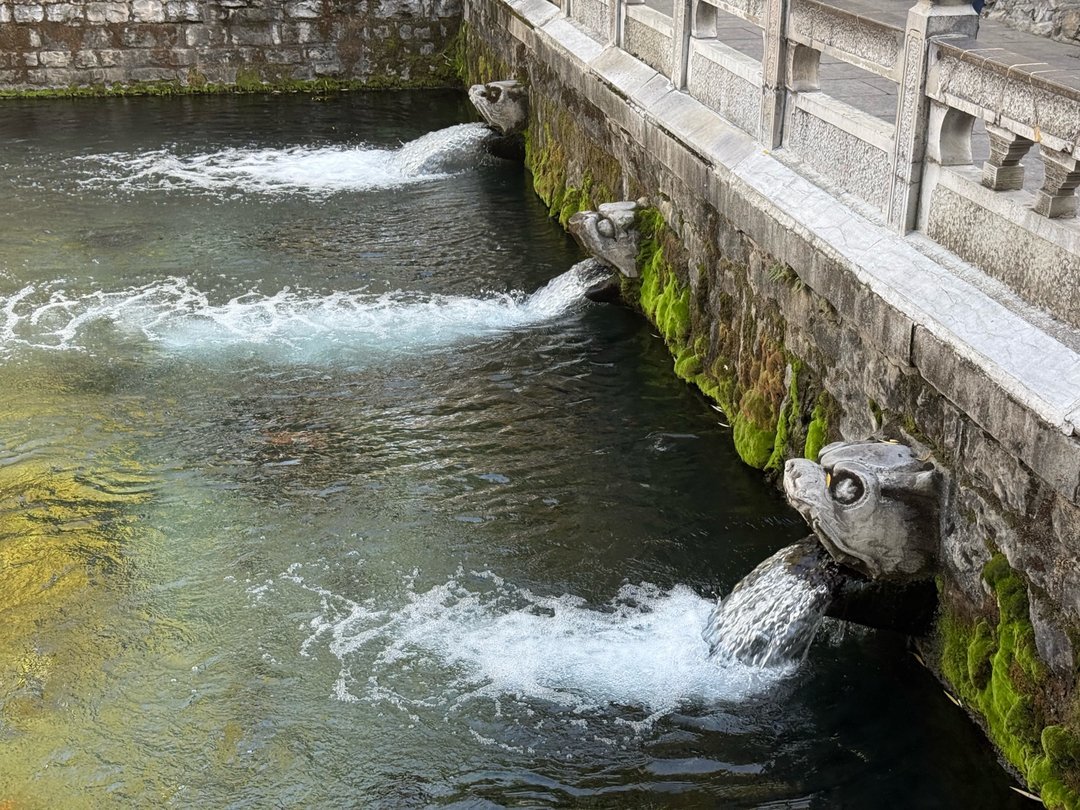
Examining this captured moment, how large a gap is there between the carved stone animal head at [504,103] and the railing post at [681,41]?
17.3 feet

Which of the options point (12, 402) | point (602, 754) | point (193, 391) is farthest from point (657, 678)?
point (12, 402)

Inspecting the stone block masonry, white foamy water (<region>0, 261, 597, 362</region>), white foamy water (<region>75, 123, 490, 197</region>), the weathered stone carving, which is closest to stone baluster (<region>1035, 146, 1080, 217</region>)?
the weathered stone carving

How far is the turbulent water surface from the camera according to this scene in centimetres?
529

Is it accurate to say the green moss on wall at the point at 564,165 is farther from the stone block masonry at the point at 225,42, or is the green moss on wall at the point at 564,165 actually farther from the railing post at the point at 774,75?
the stone block masonry at the point at 225,42

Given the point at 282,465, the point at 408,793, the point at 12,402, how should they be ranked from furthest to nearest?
the point at 12,402 < the point at 282,465 < the point at 408,793

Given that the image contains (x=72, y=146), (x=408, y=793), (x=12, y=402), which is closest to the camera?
(x=408, y=793)

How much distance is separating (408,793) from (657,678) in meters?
Result: 1.29

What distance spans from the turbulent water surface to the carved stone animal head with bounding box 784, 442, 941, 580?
671 millimetres

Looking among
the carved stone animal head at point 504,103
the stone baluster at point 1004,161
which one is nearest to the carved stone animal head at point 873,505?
the stone baluster at point 1004,161

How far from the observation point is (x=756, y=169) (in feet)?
23.7

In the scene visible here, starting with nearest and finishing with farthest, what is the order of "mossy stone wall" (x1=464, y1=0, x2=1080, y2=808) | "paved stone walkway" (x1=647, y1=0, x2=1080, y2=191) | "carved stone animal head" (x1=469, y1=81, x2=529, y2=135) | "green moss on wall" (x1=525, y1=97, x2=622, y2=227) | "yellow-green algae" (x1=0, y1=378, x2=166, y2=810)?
"mossy stone wall" (x1=464, y1=0, x2=1080, y2=808) < "yellow-green algae" (x1=0, y1=378, x2=166, y2=810) < "paved stone walkway" (x1=647, y1=0, x2=1080, y2=191) < "green moss on wall" (x1=525, y1=97, x2=622, y2=227) < "carved stone animal head" (x1=469, y1=81, x2=529, y2=135)

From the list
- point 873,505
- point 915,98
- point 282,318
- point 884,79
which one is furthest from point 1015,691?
point 282,318

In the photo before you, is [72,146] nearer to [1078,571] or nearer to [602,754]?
[602,754]

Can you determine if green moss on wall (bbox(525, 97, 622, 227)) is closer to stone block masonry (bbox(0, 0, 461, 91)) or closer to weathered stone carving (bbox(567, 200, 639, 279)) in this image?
weathered stone carving (bbox(567, 200, 639, 279))
